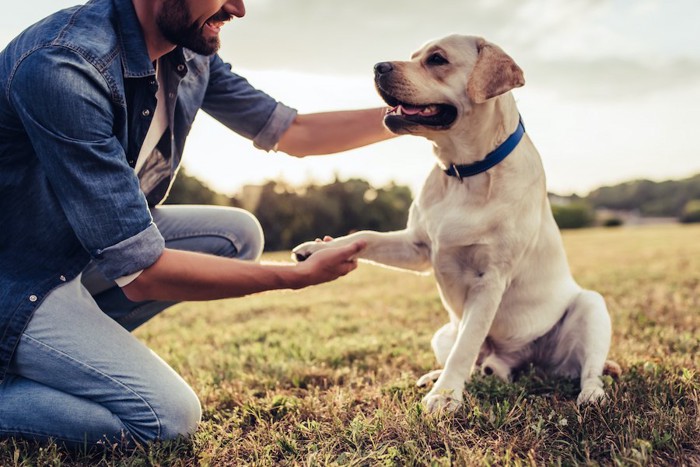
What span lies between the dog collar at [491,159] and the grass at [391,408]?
3.41 ft

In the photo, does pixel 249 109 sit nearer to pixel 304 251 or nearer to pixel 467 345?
pixel 304 251

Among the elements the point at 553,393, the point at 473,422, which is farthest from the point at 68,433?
the point at 553,393

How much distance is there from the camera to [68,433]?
2.47 meters

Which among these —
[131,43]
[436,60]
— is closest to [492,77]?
[436,60]

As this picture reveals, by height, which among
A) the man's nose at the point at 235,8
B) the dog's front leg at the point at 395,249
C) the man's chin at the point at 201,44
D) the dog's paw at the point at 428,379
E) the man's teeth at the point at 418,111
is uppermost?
the man's nose at the point at 235,8

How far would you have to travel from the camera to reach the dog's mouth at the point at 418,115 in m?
2.93

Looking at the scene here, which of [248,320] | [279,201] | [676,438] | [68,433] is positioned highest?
[676,438]

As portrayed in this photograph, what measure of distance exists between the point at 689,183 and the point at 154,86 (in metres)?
63.9

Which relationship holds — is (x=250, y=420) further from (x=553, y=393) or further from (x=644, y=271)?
(x=644, y=271)

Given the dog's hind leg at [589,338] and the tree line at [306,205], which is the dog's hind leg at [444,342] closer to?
the dog's hind leg at [589,338]

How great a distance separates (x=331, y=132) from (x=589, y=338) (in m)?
1.86

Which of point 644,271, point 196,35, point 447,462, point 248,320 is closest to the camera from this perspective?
point 447,462

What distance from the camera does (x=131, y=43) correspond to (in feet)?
8.17

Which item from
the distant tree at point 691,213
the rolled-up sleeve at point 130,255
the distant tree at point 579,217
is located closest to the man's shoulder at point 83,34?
the rolled-up sleeve at point 130,255
